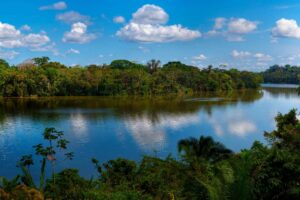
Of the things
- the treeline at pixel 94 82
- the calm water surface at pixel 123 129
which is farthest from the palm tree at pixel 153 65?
the calm water surface at pixel 123 129

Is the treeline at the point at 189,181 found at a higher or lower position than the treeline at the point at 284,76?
lower

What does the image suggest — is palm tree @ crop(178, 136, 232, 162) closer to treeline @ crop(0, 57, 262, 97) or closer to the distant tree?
treeline @ crop(0, 57, 262, 97)

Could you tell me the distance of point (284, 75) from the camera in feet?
538

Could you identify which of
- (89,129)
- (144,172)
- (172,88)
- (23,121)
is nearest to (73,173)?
(144,172)

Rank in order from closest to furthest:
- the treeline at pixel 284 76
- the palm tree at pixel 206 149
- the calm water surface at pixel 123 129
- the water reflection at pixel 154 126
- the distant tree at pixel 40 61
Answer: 1. the palm tree at pixel 206 149
2. the calm water surface at pixel 123 129
3. the water reflection at pixel 154 126
4. the distant tree at pixel 40 61
5. the treeline at pixel 284 76

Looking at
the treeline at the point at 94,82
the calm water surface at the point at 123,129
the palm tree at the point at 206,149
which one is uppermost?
the treeline at the point at 94,82

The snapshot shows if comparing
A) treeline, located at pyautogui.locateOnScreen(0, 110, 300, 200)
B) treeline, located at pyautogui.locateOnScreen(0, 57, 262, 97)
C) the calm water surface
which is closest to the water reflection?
the calm water surface

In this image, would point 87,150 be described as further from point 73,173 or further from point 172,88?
point 172,88

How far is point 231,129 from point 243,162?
29565 mm

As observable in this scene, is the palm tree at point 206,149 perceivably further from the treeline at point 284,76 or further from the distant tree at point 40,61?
the treeline at point 284,76

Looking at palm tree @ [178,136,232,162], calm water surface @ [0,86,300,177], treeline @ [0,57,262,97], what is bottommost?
calm water surface @ [0,86,300,177]

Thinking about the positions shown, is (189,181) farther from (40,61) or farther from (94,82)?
(40,61)

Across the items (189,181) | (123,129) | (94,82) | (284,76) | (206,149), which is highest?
(284,76)

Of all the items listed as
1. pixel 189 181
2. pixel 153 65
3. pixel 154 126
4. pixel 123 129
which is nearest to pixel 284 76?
pixel 153 65
